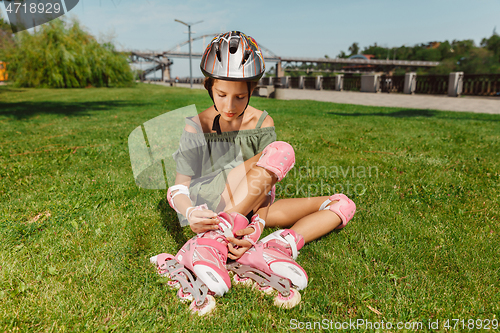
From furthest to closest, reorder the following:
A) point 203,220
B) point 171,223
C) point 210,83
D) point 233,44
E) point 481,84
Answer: point 481,84
point 171,223
point 210,83
point 233,44
point 203,220

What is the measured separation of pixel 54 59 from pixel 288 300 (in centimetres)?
3722

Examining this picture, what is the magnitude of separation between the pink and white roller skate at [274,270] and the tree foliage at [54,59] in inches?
1413

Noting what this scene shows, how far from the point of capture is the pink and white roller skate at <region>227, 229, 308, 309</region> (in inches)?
83.8

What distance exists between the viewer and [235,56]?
7.21ft

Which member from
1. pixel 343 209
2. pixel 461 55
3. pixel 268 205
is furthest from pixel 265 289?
pixel 461 55

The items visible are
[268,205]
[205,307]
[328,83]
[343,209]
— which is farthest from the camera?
[328,83]

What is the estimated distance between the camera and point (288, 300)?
209 cm

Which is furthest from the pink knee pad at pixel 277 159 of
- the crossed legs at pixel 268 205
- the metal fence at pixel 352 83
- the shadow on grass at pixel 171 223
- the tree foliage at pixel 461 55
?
the tree foliage at pixel 461 55

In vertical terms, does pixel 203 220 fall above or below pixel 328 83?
below

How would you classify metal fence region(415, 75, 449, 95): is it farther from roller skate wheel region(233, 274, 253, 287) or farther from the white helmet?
roller skate wheel region(233, 274, 253, 287)

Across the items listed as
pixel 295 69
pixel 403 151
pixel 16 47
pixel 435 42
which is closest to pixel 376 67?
pixel 295 69

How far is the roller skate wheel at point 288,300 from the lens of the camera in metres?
2.07

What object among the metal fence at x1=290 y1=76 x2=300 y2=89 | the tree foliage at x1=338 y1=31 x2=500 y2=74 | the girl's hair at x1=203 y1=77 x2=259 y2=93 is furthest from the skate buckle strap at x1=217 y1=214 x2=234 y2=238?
the tree foliage at x1=338 y1=31 x2=500 y2=74

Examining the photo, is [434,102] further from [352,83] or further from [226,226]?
[226,226]
